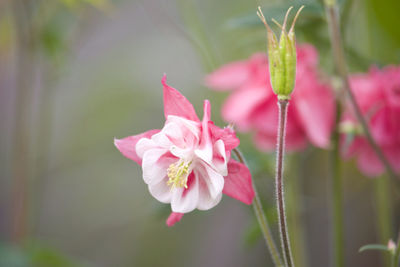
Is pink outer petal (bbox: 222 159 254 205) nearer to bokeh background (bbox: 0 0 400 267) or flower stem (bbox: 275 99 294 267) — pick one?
flower stem (bbox: 275 99 294 267)

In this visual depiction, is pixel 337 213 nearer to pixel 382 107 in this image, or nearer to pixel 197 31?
pixel 382 107

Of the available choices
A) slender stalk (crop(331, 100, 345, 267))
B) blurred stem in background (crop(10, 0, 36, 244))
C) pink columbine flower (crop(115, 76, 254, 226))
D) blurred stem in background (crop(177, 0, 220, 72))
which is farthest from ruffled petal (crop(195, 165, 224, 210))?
Result: blurred stem in background (crop(10, 0, 36, 244))

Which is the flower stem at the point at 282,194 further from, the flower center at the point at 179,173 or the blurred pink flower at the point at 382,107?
the blurred pink flower at the point at 382,107

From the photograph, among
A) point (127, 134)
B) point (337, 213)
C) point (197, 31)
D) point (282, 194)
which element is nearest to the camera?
point (282, 194)

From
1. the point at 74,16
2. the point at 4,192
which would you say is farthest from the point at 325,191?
the point at 4,192

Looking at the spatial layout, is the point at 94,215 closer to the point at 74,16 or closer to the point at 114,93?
the point at 114,93

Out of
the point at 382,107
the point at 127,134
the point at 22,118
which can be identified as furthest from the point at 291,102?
the point at 127,134
